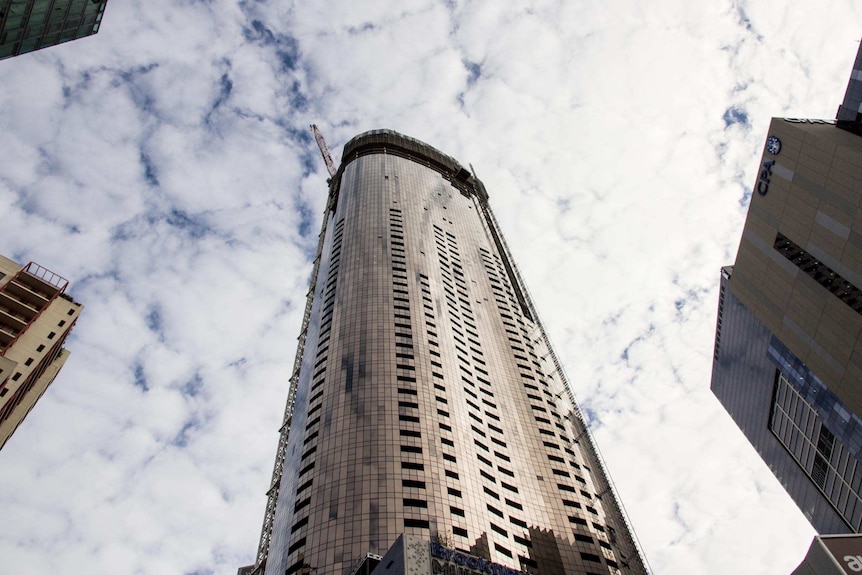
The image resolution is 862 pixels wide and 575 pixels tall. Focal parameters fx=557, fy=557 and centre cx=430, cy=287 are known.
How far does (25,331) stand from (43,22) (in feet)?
158

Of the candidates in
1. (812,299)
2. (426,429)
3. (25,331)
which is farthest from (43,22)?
(812,299)

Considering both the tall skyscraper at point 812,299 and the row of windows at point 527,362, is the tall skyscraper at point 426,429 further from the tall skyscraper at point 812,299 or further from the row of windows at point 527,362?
the tall skyscraper at point 812,299

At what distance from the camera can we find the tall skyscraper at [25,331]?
71.9 m

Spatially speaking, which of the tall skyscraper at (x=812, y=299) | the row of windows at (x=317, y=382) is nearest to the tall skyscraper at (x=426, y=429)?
the row of windows at (x=317, y=382)

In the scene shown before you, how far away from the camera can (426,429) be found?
3280 inches

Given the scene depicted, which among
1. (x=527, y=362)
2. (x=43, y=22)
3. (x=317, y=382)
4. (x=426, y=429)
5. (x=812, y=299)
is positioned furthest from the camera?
(x=527, y=362)

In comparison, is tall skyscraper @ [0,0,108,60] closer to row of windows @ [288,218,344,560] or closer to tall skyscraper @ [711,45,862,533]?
row of windows @ [288,218,344,560]

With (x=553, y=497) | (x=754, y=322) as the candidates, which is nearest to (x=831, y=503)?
(x=754, y=322)

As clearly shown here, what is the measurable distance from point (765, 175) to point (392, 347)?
63.7 metres

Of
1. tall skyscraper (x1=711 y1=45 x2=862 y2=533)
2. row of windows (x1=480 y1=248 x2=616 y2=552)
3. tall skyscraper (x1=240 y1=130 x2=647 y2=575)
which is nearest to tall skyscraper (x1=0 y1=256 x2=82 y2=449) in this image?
tall skyscraper (x1=240 y1=130 x2=647 y2=575)

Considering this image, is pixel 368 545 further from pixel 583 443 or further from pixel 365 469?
pixel 583 443

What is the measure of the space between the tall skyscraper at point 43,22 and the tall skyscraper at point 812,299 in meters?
80.9

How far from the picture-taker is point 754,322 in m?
99.2

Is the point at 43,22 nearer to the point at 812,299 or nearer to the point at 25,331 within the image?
the point at 25,331
